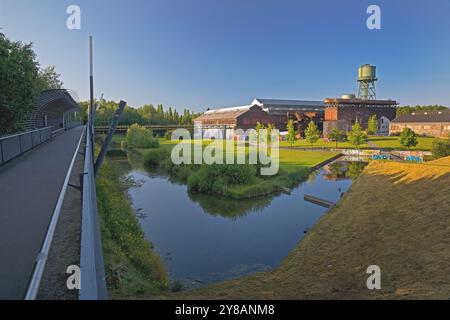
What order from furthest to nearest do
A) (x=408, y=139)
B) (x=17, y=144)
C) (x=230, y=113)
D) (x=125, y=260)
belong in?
(x=230, y=113)
(x=408, y=139)
(x=17, y=144)
(x=125, y=260)

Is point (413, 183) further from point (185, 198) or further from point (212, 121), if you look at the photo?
point (212, 121)

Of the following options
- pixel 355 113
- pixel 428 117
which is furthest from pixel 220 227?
pixel 428 117

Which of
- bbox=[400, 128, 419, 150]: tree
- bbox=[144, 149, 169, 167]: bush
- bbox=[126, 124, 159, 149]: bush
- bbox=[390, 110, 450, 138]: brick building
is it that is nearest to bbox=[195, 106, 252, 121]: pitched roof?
bbox=[126, 124, 159, 149]: bush

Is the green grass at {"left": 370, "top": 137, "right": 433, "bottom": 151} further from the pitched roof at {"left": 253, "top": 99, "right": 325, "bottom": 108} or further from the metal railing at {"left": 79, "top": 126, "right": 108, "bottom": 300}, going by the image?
the metal railing at {"left": 79, "top": 126, "right": 108, "bottom": 300}

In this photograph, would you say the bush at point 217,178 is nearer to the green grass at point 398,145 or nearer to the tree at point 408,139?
the tree at point 408,139

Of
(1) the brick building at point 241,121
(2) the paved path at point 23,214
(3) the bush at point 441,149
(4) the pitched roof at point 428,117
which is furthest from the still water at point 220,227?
(4) the pitched roof at point 428,117

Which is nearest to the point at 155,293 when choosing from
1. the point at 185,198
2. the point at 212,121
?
the point at 185,198

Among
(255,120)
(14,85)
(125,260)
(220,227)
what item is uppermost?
(255,120)

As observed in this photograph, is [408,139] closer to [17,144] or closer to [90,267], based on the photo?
[17,144]
